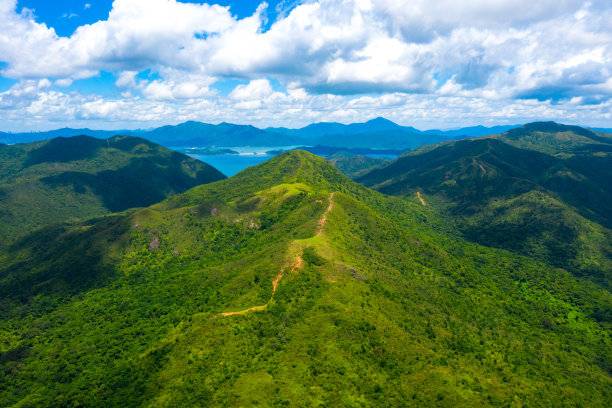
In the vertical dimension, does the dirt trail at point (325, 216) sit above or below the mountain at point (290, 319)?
above

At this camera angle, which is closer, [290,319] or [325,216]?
[290,319]

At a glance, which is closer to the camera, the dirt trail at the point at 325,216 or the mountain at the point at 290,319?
the mountain at the point at 290,319

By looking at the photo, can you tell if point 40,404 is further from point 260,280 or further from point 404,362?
point 404,362

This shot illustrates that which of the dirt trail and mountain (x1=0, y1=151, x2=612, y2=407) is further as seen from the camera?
the dirt trail

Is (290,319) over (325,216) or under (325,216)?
under

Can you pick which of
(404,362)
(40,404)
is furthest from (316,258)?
(40,404)

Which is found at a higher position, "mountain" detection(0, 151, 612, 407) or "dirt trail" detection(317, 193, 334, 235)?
"dirt trail" detection(317, 193, 334, 235)

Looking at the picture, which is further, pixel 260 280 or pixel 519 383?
pixel 260 280

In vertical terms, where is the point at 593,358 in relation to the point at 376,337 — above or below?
below
